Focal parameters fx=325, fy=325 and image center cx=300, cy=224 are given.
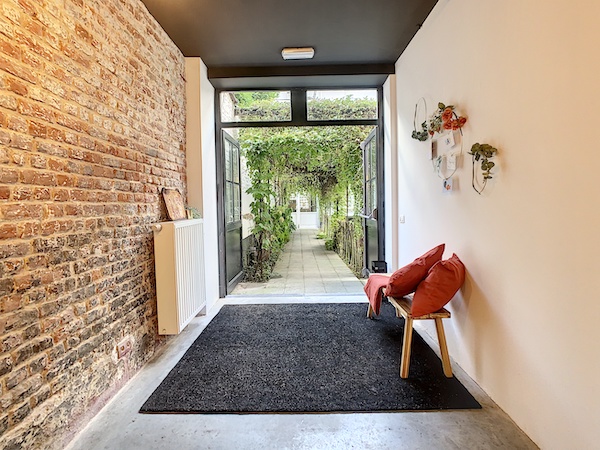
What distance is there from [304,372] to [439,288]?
3.52 ft

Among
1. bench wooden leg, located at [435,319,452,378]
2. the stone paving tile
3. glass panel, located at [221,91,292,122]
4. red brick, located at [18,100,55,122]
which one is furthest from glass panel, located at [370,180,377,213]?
red brick, located at [18,100,55,122]

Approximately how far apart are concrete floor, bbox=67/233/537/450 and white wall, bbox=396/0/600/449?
7.4 inches

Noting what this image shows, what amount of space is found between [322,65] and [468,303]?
2.91 meters

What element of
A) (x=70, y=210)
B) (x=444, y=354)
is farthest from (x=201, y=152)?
(x=444, y=354)

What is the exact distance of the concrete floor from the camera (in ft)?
5.23

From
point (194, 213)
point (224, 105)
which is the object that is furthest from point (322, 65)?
point (194, 213)

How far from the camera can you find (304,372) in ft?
7.38

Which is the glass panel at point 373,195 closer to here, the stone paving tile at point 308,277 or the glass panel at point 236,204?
the stone paving tile at point 308,277

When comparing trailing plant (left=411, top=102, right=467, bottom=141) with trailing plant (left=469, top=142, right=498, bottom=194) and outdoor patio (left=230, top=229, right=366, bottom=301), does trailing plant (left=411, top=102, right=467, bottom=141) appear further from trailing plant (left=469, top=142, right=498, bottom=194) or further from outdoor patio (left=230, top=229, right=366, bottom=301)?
outdoor patio (left=230, top=229, right=366, bottom=301)

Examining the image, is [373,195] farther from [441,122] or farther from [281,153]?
[441,122]

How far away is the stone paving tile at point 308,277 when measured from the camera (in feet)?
14.7

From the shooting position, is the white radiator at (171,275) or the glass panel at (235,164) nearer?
the white radiator at (171,275)

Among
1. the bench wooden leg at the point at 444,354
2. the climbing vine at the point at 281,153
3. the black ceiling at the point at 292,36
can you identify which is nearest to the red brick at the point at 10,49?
the black ceiling at the point at 292,36

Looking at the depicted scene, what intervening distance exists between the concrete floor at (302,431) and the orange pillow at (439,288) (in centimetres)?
57
